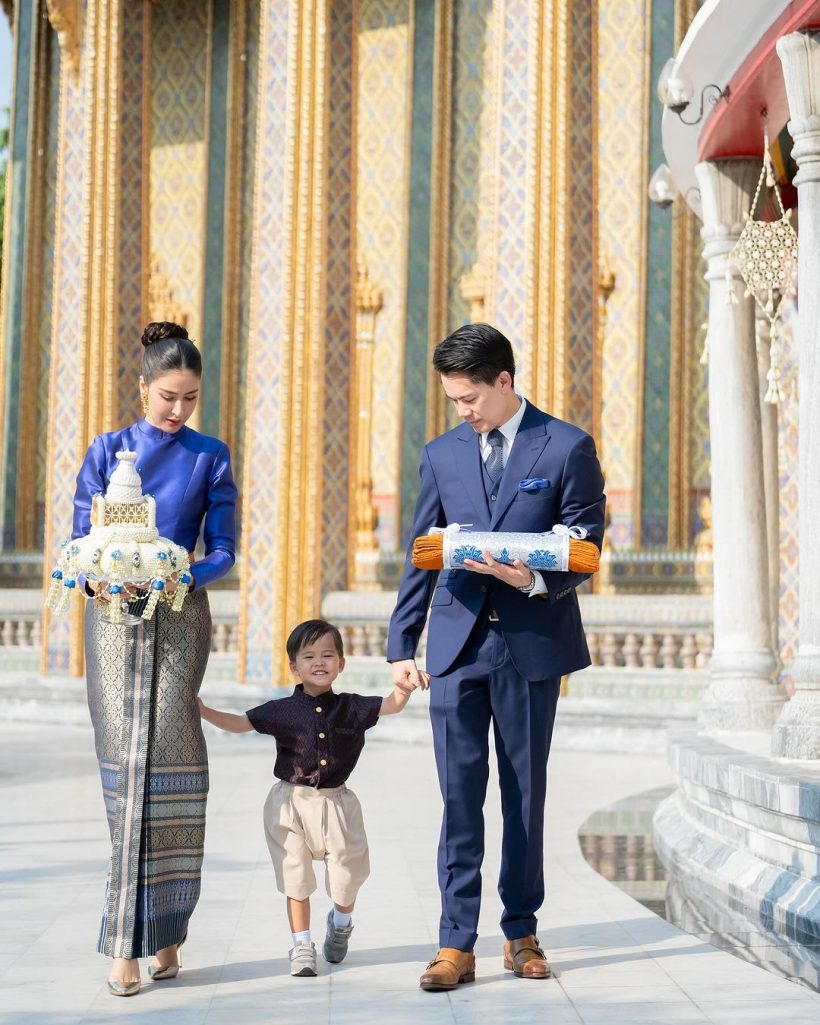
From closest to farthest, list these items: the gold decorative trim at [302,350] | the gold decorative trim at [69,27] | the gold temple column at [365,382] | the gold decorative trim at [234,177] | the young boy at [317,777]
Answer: the young boy at [317,777] < the gold decorative trim at [302,350] < the gold decorative trim at [69,27] < the gold temple column at [365,382] < the gold decorative trim at [234,177]

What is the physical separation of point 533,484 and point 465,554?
0.33 metres

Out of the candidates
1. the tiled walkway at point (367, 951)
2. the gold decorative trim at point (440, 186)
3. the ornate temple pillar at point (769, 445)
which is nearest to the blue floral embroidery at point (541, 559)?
the tiled walkway at point (367, 951)

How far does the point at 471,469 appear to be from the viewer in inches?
189

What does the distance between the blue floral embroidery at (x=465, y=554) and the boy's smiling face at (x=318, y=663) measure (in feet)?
1.92

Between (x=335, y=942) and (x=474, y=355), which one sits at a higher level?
(x=474, y=355)

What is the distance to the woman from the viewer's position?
458cm

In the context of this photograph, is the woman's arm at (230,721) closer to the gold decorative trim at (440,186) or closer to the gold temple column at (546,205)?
the gold temple column at (546,205)

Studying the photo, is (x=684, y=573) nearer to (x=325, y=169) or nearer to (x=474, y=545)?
(x=325, y=169)

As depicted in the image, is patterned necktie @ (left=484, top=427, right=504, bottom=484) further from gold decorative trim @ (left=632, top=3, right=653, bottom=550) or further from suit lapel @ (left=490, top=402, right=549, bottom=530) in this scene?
gold decorative trim @ (left=632, top=3, right=653, bottom=550)

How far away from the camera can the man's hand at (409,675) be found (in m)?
4.62

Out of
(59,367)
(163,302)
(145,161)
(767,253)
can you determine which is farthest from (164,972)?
(163,302)

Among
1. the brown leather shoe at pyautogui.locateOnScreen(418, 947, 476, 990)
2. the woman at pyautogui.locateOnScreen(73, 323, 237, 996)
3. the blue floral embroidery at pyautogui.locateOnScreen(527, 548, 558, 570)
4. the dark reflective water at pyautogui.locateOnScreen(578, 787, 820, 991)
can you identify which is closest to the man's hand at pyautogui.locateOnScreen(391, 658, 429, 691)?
the blue floral embroidery at pyautogui.locateOnScreen(527, 548, 558, 570)

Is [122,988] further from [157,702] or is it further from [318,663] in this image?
[318,663]

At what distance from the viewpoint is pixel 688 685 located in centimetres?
1287
